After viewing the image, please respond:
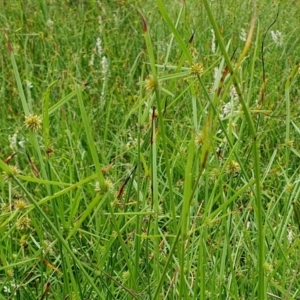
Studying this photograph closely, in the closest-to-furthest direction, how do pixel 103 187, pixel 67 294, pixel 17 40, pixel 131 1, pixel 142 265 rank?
pixel 103 187 → pixel 67 294 → pixel 142 265 → pixel 17 40 → pixel 131 1

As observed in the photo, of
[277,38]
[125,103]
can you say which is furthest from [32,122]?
[277,38]

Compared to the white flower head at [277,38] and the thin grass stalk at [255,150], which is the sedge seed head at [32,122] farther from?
the white flower head at [277,38]

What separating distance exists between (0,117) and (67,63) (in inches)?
18.8

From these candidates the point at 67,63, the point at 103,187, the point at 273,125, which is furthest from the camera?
the point at 67,63

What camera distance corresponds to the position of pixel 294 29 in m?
2.83

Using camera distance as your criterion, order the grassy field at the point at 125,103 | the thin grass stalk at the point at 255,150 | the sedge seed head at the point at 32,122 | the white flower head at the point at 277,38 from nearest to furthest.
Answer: the thin grass stalk at the point at 255,150, the sedge seed head at the point at 32,122, the grassy field at the point at 125,103, the white flower head at the point at 277,38

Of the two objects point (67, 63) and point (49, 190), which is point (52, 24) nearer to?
point (67, 63)

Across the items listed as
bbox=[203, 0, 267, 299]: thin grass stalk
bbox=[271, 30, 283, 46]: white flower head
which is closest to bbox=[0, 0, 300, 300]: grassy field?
bbox=[271, 30, 283, 46]: white flower head

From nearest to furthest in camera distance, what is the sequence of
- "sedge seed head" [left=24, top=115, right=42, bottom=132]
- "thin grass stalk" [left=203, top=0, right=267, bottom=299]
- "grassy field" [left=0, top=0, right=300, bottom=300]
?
1. "thin grass stalk" [left=203, top=0, right=267, bottom=299]
2. "sedge seed head" [left=24, top=115, right=42, bottom=132]
3. "grassy field" [left=0, top=0, right=300, bottom=300]

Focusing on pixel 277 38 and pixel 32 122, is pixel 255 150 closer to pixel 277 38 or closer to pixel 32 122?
pixel 32 122

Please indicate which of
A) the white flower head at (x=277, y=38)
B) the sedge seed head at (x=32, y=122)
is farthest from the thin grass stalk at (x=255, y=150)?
the white flower head at (x=277, y=38)

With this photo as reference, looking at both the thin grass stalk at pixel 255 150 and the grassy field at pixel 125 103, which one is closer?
the thin grass stalk at pixel 255 150

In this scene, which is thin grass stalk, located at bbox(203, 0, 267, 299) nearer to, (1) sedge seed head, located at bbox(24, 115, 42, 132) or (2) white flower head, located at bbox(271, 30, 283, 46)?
(1) sedge seed head, located at bbox(24, 115, 42, 132)

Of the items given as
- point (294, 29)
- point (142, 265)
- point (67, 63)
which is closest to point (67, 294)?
point (142, 265)
